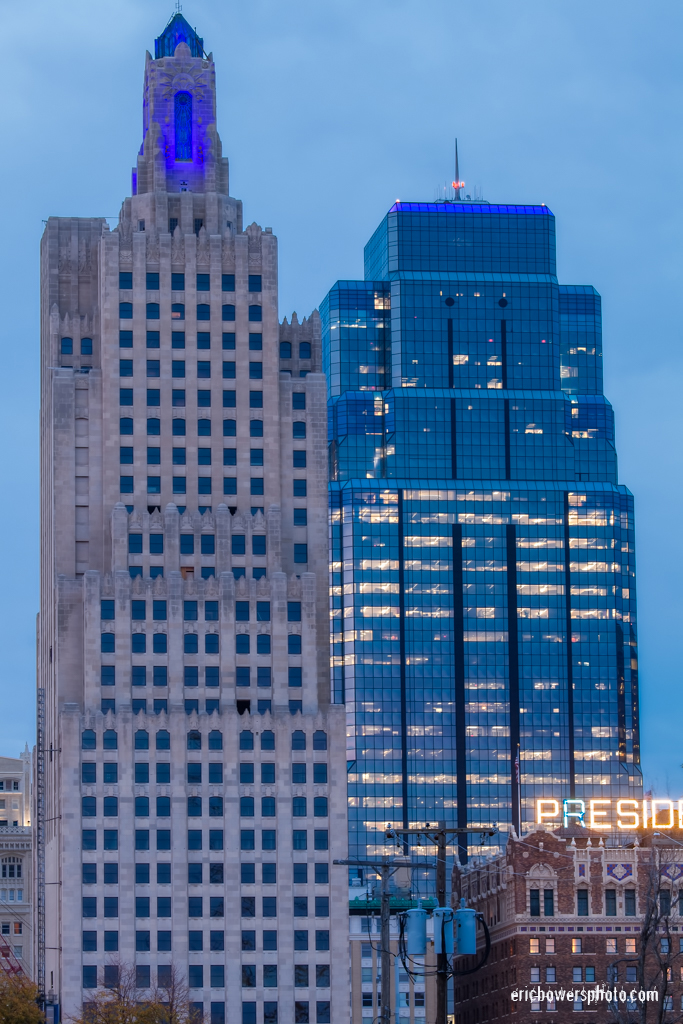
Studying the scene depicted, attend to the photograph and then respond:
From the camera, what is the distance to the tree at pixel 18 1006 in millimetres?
179750

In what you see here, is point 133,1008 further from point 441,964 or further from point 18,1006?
point 441,964

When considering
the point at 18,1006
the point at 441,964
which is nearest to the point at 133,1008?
the point at 18,1006

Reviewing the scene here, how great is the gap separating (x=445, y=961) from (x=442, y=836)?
19.6 m

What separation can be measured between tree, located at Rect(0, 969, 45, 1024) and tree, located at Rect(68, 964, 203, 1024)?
64.6 inches

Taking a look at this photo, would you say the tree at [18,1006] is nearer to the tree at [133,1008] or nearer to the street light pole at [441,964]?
the tree at [133,1008]

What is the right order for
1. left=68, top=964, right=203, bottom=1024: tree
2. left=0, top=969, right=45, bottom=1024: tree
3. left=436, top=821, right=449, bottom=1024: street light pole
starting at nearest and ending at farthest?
left=436, top=821, right=449, bottom=1024: street light pole, left=68, top=964, right=203, bottom=1024: tree, left=0, top=969, right=45, bottom=1024: tree

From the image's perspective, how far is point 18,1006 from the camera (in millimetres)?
182250

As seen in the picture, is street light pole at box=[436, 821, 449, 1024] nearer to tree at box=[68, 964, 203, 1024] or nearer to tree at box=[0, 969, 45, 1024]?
tree at box=[68, 964, 203, 1024]

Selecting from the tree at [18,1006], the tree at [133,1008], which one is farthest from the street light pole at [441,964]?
the tree at [18,1006]

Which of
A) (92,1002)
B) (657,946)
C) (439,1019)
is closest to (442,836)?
(439,1019)

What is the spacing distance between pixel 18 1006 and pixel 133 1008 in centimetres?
1566

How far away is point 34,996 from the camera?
195625 mm

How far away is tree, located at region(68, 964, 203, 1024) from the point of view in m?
168

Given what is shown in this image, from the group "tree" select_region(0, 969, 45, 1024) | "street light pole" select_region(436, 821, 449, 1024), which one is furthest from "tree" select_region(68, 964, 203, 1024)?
"street light pole" select_region(436, 821, 449, 1024)
